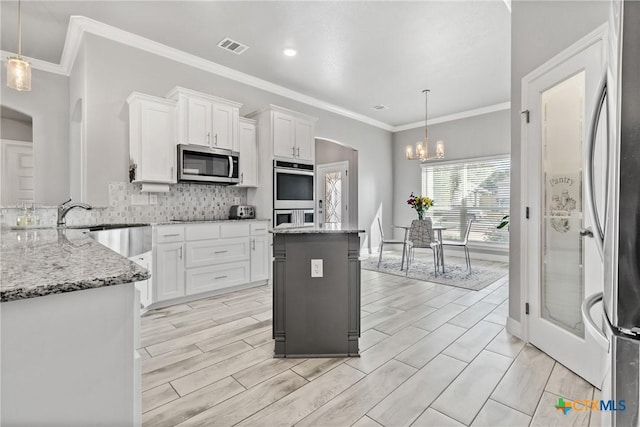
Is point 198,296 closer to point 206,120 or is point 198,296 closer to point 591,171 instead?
point 206,120

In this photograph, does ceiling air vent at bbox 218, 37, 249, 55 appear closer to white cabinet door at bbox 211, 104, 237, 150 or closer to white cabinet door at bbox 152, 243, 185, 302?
white cabinet door at bbox 211, 104, 237, 150

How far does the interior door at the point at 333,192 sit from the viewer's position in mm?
7191

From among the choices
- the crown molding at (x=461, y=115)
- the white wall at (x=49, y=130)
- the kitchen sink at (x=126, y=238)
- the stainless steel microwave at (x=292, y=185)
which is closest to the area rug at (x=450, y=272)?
the stainless steel microwave at (x=292, y=185)

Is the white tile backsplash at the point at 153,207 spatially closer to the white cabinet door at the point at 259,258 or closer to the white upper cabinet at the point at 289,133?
the white cabinet door at the point at 259,258

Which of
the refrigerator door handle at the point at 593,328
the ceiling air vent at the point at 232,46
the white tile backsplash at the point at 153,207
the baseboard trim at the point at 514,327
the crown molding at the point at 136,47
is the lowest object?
the baseboard trim at the point at 514,327

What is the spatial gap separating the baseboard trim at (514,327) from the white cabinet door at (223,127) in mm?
3485

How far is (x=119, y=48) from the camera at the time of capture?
3.42 meters

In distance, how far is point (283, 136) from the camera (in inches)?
170

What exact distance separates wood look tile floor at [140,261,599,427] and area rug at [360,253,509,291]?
4.18 ft

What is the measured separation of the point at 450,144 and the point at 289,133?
155 inches

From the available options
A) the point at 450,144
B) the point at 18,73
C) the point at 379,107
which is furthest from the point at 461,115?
the point at 18,73

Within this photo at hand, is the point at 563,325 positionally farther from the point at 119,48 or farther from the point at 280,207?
the point at 119,48

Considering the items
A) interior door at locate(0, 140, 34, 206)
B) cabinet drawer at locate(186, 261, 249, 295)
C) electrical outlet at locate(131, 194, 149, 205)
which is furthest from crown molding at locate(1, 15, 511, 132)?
cabinet drawer at locate(186, 261, 249, 295)

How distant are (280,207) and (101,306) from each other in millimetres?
3487
